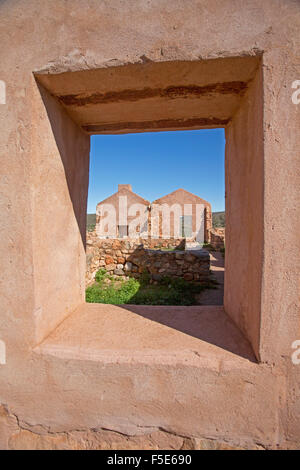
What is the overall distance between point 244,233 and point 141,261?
228 inches

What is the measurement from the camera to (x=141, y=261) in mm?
6965

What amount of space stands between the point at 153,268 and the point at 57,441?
561 centimetres

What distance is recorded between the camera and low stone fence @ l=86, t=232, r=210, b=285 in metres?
6.34

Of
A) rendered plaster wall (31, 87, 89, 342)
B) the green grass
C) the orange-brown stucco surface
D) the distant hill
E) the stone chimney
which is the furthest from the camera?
the distant hill

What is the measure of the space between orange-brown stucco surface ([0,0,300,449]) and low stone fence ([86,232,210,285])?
4918 mm

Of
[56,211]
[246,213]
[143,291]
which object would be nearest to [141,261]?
[143,291]

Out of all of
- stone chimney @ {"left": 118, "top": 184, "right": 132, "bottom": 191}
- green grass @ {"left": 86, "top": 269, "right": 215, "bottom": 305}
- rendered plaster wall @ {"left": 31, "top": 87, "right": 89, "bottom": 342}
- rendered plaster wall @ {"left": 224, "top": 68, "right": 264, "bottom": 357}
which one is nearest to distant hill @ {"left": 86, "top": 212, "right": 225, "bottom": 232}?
stone chimney @ {"left": 118, "top": 184, "right": 132, "bottom": 191}

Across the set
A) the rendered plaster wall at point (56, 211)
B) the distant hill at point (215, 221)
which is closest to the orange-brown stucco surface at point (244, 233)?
the rendered plaster wall at point (56, 211)

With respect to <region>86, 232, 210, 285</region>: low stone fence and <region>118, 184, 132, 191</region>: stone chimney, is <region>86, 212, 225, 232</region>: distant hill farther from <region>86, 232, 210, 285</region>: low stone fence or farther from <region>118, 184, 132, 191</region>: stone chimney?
<region>86, 232, 210, 285</region>: low stone fence

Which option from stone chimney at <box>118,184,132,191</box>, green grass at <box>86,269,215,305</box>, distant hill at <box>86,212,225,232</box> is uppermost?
stone chimney at <box>118,184,132,191</box>

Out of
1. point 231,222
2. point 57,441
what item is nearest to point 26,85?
point 231,222

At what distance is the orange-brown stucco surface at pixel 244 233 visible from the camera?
0.99m

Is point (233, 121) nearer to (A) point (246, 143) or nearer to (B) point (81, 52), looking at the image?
(A) point (246, 143)

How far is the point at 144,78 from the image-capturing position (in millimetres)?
1107
